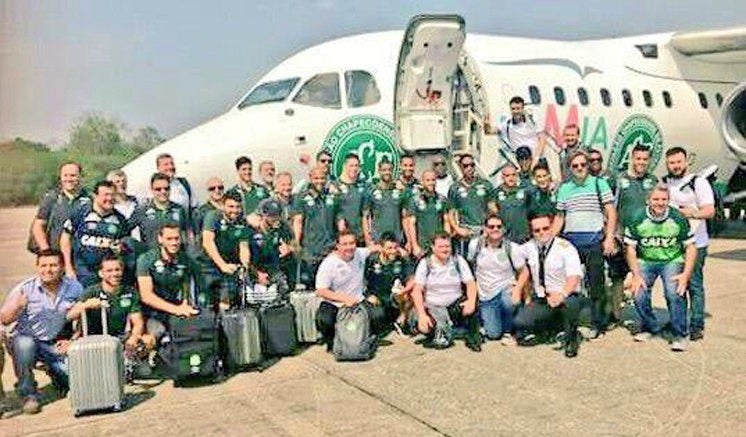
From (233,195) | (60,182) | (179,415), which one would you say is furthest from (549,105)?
(179,415)

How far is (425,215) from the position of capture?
7.75 meters

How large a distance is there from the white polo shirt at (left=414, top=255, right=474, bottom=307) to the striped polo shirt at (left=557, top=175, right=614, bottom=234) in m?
1.08

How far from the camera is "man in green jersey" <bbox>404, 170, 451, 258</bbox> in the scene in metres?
7.74

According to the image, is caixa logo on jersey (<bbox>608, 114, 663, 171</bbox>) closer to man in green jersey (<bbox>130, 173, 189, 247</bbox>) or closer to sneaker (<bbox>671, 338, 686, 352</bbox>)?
sneaker (<bbox>671, 338, 686, 352</bbox>)

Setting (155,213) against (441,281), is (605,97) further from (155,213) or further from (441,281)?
(155,213)

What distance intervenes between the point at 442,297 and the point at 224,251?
74.9 inches

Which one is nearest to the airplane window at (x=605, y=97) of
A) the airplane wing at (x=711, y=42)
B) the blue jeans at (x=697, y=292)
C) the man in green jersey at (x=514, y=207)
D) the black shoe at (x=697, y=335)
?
the airplane wing at (x=711, y=42)

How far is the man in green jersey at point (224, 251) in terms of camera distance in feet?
21.6

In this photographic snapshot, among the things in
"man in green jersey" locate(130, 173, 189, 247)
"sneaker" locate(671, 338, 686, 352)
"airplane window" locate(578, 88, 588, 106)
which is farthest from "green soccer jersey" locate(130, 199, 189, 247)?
"airplane window" locate(578, 88, 588, 106)

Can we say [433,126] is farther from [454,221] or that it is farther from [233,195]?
[233,195]

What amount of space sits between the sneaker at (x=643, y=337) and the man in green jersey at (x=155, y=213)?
4.06 metres

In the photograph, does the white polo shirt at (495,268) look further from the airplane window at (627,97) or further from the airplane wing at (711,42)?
A: the airplane wing at (711,42)

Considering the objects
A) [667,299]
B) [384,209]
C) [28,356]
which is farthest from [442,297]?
[28,356]

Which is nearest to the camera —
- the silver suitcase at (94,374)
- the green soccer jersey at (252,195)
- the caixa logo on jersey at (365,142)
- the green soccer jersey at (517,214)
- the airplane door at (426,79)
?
the silver suitcase at (94,374)
